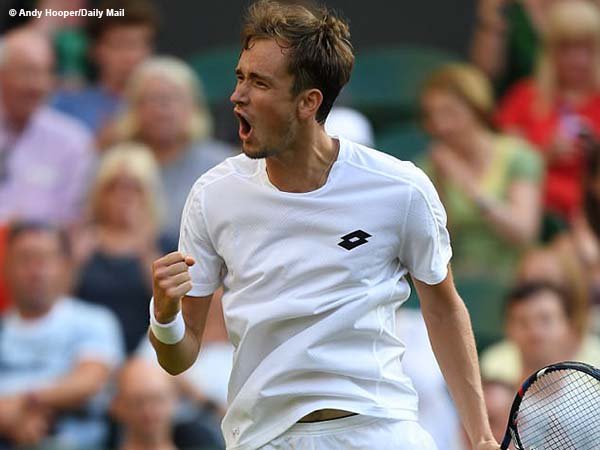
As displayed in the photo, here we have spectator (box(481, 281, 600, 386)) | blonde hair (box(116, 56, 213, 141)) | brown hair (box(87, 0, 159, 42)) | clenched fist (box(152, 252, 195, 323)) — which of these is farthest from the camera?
brown hair (box(87, 0, 159, 42))

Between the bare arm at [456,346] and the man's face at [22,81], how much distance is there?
14.5 feet

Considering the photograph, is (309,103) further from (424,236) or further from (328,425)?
(328,425)

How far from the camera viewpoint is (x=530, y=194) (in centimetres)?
771

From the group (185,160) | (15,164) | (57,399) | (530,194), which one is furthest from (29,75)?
(530,194)

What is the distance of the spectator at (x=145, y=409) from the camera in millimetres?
6816

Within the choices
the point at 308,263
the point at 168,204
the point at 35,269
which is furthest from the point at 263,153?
the point at 168,204

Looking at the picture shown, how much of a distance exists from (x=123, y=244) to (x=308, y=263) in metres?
3.88

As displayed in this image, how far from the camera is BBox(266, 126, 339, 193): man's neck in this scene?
12.2ft

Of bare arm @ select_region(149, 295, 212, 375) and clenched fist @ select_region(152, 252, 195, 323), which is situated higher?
clenched fist @ select_region(152, 252, 195, 323)

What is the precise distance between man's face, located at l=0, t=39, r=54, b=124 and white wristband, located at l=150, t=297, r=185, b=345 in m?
4.31

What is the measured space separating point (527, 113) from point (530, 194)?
0.64 m

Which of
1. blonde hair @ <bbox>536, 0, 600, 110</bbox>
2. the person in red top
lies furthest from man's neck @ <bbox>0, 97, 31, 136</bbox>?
blonde hair @ <bbox>536, 0, 600, 110</bbox>

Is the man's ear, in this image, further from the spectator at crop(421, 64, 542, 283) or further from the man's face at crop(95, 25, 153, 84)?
the man's face at crop(95, 25, 153, 84)

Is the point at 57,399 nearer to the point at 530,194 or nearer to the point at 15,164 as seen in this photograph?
the point at 15,164
